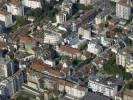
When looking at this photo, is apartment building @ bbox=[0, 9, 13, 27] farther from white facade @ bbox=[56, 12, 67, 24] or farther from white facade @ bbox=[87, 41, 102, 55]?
white facade @ bbox=[87, 41, 102, 55]

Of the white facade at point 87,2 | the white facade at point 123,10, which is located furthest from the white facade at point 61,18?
the white facade at point 123,10

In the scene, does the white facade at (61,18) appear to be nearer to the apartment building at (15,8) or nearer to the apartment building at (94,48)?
the apartment building at (15,8)

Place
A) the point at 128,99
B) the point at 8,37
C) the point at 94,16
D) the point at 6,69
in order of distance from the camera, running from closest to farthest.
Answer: the point at 128,99 → the point at 6,69 → the point at 8,37 → the point at 94,16

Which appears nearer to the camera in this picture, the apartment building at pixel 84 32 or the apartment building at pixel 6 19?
the apartment building at pixel 84 32

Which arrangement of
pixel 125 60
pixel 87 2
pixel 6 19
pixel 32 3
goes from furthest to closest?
pixel 32 3
pixel 87 2
pixel 6 19
pixel 125 60

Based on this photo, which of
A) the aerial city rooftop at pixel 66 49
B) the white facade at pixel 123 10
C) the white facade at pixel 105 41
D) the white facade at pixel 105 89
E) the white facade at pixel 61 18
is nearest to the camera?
the white facade at pixel 105 89

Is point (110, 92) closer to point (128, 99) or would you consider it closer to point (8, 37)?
point (128, 99)

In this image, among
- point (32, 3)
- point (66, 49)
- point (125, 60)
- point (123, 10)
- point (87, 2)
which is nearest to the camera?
point (125, 60)

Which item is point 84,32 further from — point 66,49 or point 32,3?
point 32,3

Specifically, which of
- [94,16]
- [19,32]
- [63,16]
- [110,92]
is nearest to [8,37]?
[19,32]

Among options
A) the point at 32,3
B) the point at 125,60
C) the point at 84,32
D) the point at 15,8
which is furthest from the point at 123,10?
the point at 15,8

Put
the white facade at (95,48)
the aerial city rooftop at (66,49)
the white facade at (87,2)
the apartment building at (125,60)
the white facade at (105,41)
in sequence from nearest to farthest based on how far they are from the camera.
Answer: the aerial city rooftop at (66,49), the apartment building at (125,60), the white facade at (95,48), the white facade at (105,41), the white facade at (87,2)
